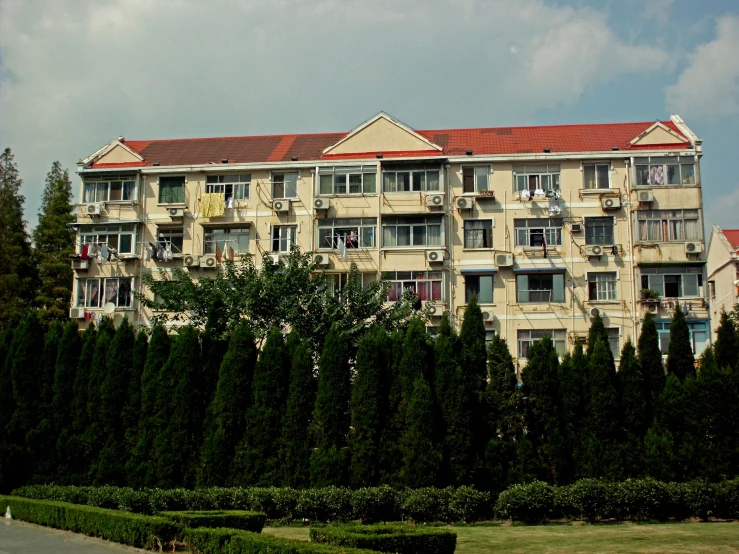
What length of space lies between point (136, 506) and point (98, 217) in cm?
1978

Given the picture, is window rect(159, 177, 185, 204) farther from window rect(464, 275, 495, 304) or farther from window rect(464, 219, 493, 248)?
window rect(464, 275, 495, 304)

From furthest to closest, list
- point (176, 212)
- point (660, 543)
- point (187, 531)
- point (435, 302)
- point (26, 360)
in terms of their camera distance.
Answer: point (176, 212) < point (435, 302) < point (26, 360) < point (660, 543) < point (187, 531)

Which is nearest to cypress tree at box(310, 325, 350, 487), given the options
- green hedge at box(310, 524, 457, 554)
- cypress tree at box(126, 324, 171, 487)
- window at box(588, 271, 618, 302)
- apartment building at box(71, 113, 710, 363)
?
cypress tree at box(126, 324, 171, 487)

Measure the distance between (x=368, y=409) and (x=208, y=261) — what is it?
53.4ft

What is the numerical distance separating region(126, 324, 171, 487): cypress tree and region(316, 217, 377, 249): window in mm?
13092

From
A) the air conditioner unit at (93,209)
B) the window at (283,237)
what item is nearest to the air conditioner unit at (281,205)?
the window at (283,237)

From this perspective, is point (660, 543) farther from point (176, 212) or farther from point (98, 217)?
point (98, 217)

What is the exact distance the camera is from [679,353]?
20.8 meters

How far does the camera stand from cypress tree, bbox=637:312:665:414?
2025 centimetres

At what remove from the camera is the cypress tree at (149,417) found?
20.8 m

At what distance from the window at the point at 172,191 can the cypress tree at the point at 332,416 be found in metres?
16.9

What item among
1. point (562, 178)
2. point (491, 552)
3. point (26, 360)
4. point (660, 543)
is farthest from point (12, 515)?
point (562, 178)

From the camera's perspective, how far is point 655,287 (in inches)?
1313

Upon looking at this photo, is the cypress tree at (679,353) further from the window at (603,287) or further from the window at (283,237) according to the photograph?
the window at (283,237)
